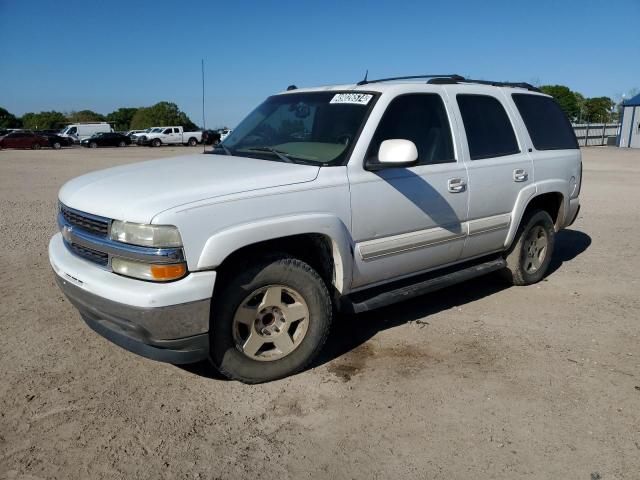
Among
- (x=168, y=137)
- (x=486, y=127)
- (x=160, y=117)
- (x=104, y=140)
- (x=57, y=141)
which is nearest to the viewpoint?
(x=486, y=127)

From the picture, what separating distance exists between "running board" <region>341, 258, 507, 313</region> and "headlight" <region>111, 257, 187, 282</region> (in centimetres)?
127

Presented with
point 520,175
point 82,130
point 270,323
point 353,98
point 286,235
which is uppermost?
point 82,130

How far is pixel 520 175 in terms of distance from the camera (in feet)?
16.5

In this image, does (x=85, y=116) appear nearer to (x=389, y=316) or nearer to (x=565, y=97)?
(x=565, y=97)

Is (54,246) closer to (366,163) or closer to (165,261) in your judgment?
(165,261)

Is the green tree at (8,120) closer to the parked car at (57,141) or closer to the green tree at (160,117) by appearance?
the green tree at (160,117)

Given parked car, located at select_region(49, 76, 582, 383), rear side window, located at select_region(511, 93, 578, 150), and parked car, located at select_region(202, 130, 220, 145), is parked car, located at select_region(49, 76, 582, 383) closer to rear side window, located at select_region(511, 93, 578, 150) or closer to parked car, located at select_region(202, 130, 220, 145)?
rear side window, located at select_region(511, 93, 578, 150)

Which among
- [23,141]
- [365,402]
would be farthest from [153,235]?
[23,141]

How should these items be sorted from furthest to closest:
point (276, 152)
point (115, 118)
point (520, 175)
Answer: point (115, 118)
point (520, 175)
point (276, 152)

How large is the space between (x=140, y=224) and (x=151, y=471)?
1270 mm

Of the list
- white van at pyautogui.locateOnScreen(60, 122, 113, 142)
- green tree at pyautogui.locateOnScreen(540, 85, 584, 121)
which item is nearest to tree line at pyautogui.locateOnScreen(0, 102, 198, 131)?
white van at pyautogui.locateOnScreen(60, 122, 113, 142)

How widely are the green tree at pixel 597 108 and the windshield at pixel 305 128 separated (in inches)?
3048

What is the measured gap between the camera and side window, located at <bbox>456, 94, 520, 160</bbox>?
4637mm

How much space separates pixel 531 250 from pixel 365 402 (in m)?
3.04
